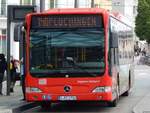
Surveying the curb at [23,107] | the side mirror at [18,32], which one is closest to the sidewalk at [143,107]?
the curb at [23,107]

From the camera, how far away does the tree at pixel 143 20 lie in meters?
82.2

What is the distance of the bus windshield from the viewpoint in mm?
17547

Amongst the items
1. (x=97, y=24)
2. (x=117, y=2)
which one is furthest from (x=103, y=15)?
(x=117, y=2)

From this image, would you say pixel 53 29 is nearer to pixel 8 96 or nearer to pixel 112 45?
pixel 112 45

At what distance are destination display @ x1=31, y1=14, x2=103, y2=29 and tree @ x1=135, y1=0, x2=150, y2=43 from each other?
64.2m

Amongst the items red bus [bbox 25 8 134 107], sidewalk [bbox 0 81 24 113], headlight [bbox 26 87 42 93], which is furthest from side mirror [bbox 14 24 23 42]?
sidewalk [bbox 0 81 24 113]

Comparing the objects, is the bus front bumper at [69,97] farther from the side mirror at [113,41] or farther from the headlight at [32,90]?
the side mirror at [113,41]

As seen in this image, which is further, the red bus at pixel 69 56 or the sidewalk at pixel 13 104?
the sidewalk at pixel 13 104

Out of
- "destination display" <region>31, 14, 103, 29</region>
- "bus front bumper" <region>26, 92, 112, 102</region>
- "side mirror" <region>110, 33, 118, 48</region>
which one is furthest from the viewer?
"side mirror" <region>110, 33, 118, 48</region>

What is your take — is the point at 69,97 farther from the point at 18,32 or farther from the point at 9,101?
the point at 9,101

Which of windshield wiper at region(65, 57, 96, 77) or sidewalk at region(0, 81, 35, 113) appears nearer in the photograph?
windshield wiper at region(65, 57, 96, 77)

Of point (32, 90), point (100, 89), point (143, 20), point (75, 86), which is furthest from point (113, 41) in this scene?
point (143, 20)

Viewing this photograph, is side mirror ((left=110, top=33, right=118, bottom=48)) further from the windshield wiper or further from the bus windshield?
the windshield wiper

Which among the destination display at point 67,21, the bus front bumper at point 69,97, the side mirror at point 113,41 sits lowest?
the bus front bumper at point 69,97
